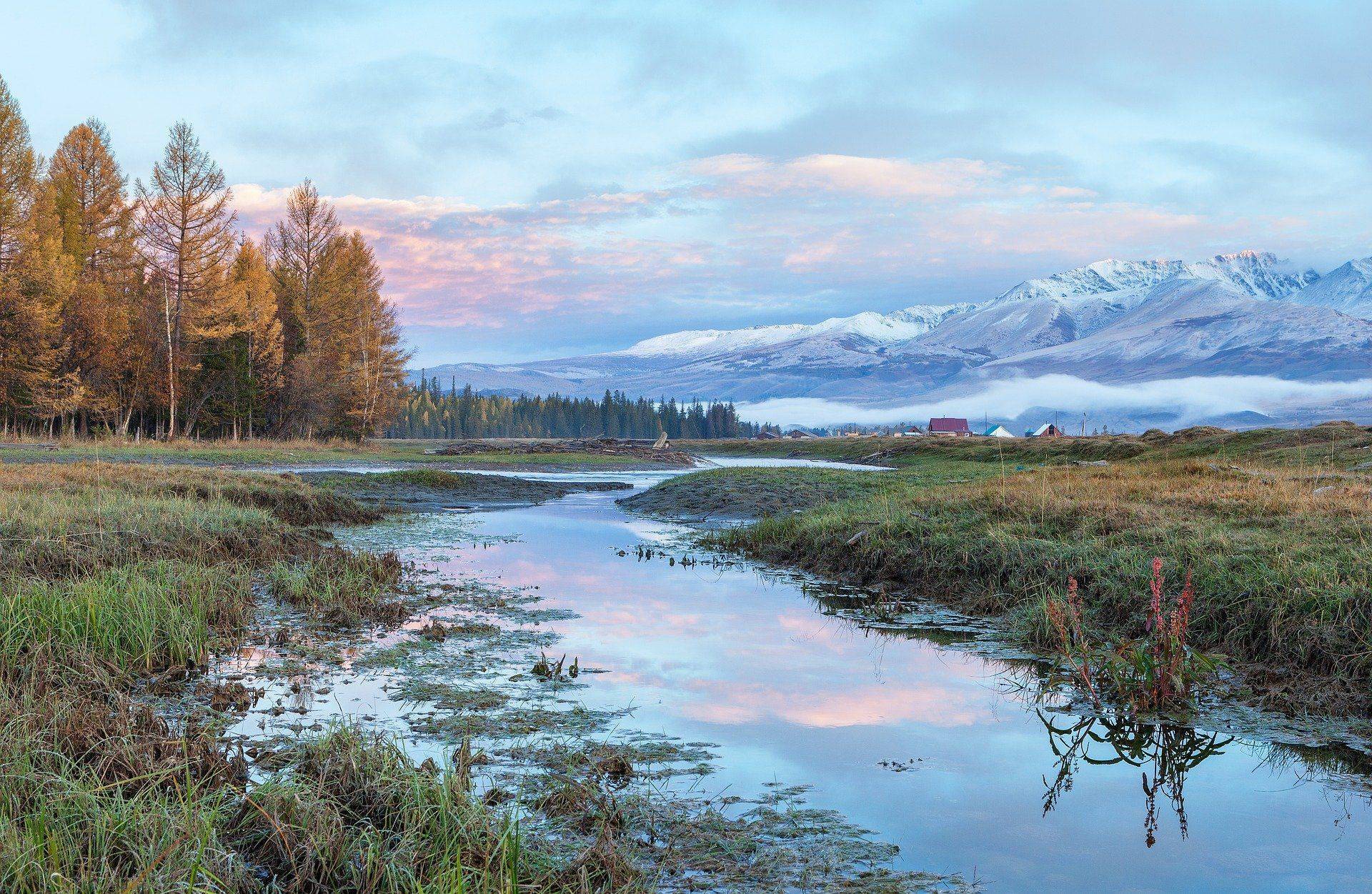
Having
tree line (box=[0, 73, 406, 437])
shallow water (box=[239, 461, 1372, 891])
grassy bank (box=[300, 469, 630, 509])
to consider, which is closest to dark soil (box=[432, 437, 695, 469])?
tree line (box=[0, 73, 406, 437])

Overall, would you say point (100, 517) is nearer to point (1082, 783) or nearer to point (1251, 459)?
point (1082, 783)

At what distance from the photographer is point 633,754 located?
641 cm

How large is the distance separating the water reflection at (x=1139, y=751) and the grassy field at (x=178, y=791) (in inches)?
141

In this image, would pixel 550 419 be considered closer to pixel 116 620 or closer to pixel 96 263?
pixel 96 263

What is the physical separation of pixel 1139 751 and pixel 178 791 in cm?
641

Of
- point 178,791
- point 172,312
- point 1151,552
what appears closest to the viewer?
point 178,791

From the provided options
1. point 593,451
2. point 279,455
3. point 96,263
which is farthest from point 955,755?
point 593,451

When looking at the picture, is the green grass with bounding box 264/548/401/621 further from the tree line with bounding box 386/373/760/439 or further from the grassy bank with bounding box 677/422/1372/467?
the tree line with bounding box 386/373/760/439

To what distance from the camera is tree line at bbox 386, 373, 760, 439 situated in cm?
14975

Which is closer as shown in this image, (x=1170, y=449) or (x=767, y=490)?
(x=767, y=490)

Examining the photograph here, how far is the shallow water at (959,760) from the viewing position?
511 centimetres

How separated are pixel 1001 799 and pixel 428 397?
155757mm

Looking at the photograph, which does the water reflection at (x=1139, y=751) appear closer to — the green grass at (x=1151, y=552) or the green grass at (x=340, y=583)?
the green grass at (x=1151, y=552)

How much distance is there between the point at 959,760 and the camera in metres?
6.63
